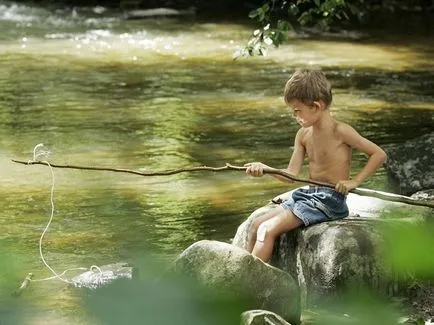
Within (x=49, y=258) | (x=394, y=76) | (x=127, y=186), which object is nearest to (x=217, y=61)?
(x=394, y=76)

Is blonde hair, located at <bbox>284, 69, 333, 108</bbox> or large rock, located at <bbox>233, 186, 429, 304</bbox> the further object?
large rock, located at <bbox>233, 186, 429, 304</bbox>

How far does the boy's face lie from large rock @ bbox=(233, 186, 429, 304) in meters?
0.47

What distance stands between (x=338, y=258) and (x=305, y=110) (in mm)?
642

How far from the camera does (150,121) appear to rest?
9.51 metres

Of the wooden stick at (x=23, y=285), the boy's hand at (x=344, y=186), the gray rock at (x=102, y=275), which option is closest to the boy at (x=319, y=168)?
the boy's hand at (x=344, y=186)

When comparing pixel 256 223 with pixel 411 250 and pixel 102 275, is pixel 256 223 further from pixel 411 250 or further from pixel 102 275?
pixel 411 250

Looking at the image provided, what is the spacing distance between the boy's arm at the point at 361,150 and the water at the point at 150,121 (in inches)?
48.8

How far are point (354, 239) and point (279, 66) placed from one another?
8.66m

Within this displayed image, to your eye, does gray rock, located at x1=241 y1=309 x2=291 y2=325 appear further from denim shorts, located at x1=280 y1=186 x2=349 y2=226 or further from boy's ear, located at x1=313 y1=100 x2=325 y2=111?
boy's ear, located at x1=313 y1=100 x2=325 y2=111

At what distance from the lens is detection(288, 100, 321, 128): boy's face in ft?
14.4

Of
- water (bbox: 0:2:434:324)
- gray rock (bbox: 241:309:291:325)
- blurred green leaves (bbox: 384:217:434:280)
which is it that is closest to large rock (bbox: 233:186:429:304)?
gray rock (bbox: 241:309:291:325)

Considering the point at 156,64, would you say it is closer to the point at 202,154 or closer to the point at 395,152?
the point at 202,154

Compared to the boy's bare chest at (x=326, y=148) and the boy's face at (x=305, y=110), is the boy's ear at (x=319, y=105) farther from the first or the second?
the boy's bare chest at (x=326, y=148)

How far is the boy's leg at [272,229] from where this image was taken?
4.54 m
